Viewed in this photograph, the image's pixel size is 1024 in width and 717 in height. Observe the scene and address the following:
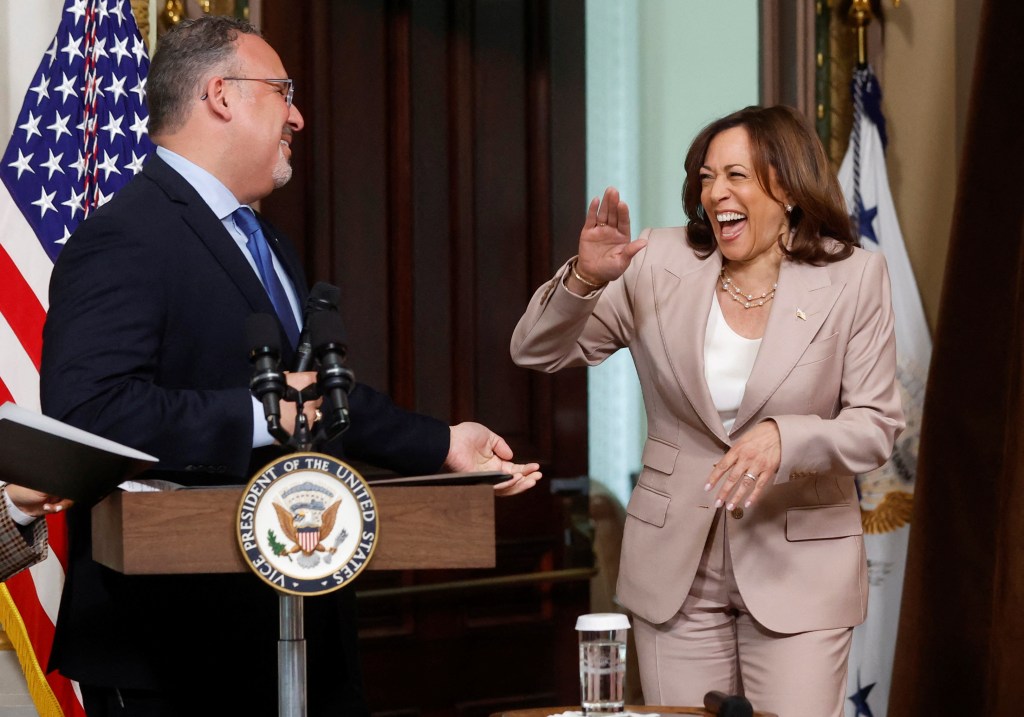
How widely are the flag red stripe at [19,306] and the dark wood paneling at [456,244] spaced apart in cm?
86

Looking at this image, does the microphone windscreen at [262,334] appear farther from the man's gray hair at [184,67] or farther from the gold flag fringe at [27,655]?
the gold flag fringe at [27,655]

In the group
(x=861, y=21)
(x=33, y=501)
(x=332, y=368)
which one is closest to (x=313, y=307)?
(x=332, y=368)

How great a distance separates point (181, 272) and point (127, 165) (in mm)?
1069

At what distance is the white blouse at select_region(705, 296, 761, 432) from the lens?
8.38 ft

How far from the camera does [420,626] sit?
3838 mm

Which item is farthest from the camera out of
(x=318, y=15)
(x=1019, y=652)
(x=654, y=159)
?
(x=654, y=159)

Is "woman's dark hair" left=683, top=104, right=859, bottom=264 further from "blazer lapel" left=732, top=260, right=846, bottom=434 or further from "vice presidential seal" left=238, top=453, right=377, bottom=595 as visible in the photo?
"vice presidential seal" left=238, top=453, right=377, bottom=595

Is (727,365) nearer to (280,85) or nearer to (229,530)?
(280,85)

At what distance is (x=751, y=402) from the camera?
8.27 feet

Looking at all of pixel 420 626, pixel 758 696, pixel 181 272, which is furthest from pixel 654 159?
pixel 181 272

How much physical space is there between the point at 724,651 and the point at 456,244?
5.84ft

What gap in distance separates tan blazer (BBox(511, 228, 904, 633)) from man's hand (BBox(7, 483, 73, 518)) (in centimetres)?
105

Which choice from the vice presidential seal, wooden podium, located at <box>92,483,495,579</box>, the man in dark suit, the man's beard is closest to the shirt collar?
the man in dark suit

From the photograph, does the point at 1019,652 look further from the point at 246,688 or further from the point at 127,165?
the point at 127,165
